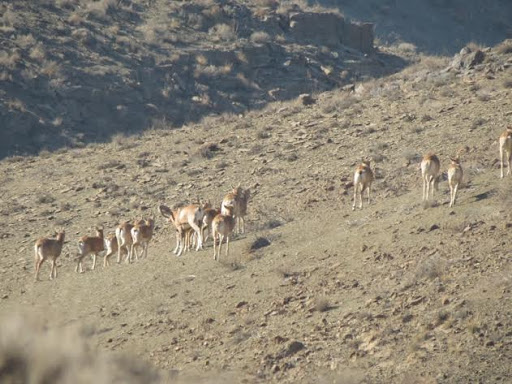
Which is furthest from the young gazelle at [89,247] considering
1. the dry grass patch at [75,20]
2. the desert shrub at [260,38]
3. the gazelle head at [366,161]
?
the desert shrub at [260,38]

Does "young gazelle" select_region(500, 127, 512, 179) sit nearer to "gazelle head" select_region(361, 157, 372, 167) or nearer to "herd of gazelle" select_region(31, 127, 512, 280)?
"herd of gazelle" select_region(31, 127, 512, 280)

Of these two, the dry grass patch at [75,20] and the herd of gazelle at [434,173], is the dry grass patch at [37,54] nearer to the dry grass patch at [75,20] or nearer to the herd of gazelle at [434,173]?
the dry grass patch at [75,20]

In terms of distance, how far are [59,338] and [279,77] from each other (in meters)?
45.8

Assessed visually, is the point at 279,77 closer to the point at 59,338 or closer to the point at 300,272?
the point at 300,272

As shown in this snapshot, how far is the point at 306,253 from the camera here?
2050 cm

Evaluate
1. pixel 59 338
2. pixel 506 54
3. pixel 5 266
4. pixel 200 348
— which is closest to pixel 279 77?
pixel 506 54

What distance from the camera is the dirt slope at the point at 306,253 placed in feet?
48.0

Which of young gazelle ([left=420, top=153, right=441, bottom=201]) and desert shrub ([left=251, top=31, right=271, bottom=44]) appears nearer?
young gazelle ([left=420, top=153, right=441, bottom=201])

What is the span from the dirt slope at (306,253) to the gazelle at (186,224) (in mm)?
640

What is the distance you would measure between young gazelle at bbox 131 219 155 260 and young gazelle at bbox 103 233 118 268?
0.54 metres

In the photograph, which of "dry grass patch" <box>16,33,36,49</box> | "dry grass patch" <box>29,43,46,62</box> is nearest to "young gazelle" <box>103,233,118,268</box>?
"dry grass patch" <box>29,43,46,62</box>

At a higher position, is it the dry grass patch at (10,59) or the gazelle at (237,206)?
the dry grass patch at (10,59)

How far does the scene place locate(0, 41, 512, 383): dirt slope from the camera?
14633 mm

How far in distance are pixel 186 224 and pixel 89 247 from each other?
109 inches
